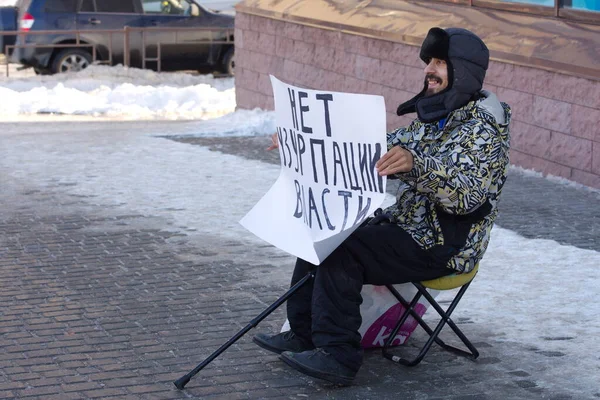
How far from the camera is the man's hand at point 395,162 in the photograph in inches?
175

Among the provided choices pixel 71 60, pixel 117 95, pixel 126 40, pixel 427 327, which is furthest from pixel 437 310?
pixel 71 60

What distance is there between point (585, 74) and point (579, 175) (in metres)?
0.81

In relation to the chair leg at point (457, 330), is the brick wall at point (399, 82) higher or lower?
lower

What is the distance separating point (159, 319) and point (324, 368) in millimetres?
1380

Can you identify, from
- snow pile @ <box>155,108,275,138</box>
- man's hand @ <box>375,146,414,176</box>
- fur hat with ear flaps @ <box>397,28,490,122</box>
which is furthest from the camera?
snow pile @ <box>155,108,275,138</box>

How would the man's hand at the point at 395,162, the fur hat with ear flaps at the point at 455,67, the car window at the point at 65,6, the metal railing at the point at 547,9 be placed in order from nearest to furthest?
the man's hand at the point at 395,162
the fur hat with ear flaps at the point at 455,67
the metal railing at the point at 547,9
the car window at the point at 65,6

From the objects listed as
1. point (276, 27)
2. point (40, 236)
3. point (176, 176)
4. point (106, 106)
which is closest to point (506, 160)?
point (40, 236)

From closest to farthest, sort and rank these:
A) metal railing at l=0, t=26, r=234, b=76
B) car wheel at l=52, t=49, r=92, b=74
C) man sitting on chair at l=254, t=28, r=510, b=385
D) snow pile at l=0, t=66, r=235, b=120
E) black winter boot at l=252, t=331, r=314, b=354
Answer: man sitting on chair at l=254, t=28, r=510, b=385, black winter boot at l=252, t=331, r=314, b=354, snow pile at l=0, t=66, r=235, b=120, metal railing at l=0, t=26, r=234, b=76, car wheel at l=52, t=49, r=92, b=74

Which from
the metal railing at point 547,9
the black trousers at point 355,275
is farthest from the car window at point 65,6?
the black trousers at point 355,275

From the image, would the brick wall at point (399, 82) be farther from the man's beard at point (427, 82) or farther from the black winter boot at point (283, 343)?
the black winter boot at point (283, 343)

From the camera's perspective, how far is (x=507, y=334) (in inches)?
217

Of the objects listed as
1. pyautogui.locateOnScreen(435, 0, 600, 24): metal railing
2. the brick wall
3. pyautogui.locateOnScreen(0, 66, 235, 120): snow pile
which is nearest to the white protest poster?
the brick wall

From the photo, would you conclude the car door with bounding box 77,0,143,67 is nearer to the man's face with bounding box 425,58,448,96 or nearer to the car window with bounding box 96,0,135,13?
the car window with bounding box 96,0,135,13

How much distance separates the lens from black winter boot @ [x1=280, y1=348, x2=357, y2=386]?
4.64m
